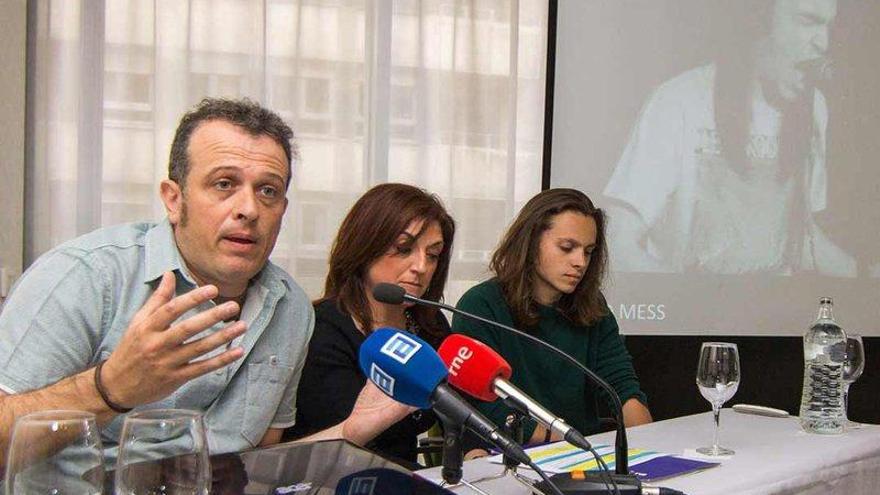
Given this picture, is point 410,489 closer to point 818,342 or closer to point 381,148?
point 818,342

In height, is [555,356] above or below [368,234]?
below

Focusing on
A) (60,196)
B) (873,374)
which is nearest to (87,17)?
(60,196)

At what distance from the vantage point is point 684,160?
141 inches

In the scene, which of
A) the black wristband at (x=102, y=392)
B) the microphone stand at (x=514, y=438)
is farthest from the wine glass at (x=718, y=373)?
the black wristband at (x=102, y=392)

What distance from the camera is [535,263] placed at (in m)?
2.55

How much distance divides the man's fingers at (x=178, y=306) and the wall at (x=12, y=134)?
1933 mm

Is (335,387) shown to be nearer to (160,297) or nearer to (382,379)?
(160,297)

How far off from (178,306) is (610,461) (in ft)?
2.58

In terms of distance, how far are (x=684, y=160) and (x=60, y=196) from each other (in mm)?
2412

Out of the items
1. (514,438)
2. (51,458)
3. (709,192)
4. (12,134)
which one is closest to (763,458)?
(514,438)

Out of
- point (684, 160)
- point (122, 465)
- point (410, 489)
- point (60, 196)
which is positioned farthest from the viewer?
point (684, 160)

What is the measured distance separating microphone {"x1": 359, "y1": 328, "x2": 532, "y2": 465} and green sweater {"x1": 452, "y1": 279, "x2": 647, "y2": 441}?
132 centimetres

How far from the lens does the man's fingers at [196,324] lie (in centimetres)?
111

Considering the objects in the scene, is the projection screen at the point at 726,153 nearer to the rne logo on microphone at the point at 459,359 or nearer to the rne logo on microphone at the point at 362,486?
the rne logo on microphone at the point at 459,359
